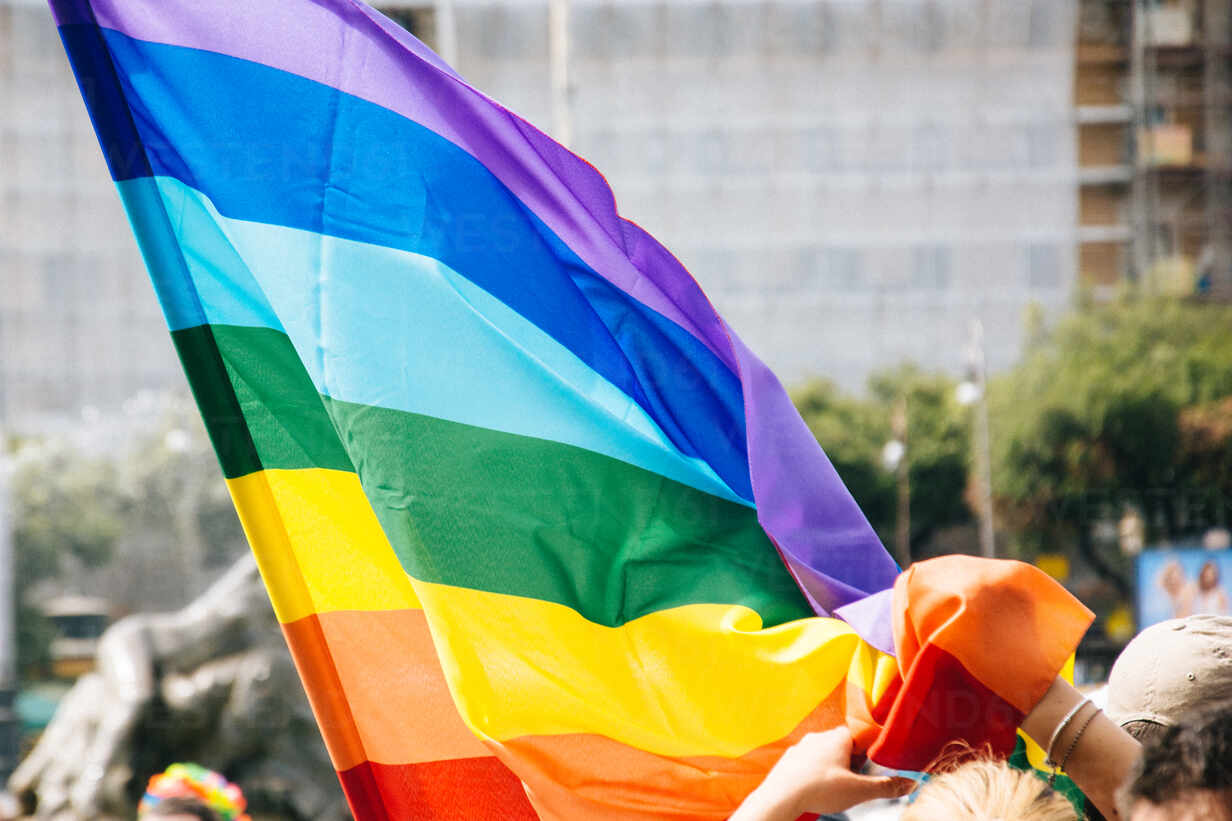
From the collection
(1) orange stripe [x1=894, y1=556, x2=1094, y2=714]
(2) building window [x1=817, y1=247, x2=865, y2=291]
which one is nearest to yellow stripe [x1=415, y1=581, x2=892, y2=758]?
(1) orange stripe [x1=894, y1=556, x2=1094, y2=714]

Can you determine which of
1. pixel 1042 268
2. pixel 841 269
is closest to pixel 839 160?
pixel 841 269

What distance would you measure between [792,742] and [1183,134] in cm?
3443

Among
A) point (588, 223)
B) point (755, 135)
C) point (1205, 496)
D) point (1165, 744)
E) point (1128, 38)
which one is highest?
point (1128, 38)

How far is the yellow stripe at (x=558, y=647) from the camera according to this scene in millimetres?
1646

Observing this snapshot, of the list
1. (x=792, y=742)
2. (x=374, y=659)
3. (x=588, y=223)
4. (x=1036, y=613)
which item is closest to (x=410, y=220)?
(x=588, y=223)

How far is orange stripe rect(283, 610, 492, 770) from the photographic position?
1824mm

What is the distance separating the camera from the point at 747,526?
1877 millimetres

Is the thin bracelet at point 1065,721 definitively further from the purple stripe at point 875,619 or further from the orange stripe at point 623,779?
the orange stripe at point 623,779

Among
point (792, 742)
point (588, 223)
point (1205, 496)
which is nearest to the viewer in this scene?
point (792, 742)

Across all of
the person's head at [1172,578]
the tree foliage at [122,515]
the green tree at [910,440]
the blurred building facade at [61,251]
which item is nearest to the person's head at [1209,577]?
the person's head at [1172,578]

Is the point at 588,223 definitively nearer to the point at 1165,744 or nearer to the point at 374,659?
the point at 374,659

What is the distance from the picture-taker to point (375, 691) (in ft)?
6.05

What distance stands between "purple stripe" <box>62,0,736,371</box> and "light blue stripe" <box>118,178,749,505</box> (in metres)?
0.18

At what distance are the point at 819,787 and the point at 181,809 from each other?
2016 millimetres
